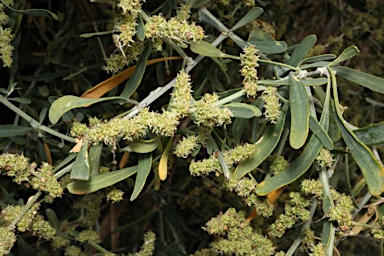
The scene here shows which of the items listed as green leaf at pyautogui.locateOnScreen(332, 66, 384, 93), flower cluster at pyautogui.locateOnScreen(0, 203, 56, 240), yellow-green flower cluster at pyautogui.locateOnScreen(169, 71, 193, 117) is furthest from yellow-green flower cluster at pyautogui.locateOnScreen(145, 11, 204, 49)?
flower cluster at pyautogui.locateOnScreen(0, 203, 56, 240)

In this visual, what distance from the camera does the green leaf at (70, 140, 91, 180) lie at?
2.79 ft

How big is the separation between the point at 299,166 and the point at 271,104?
13 centimetres

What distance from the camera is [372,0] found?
1.57m

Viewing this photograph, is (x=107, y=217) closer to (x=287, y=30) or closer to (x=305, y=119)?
(x=287, y=30)

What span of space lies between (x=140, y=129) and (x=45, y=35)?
3.00 feet

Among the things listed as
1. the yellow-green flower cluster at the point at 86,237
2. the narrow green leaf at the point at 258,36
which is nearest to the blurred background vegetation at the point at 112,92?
the yellow-green flower cluster at the point at 86,237

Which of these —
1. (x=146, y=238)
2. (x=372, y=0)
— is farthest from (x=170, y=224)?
(x=372, y=0)

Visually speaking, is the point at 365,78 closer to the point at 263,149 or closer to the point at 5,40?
the point at 263,149

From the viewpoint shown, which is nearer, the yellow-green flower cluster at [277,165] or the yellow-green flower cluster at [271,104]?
the yellow-green flower cluster at [271,104]

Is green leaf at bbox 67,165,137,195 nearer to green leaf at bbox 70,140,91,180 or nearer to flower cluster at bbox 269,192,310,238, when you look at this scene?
green leaf at bbox 70,140,91,180

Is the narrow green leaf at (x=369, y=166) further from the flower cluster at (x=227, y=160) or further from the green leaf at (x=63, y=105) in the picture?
the green leaf at (x=63, y=105)

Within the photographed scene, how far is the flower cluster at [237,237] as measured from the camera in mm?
1004

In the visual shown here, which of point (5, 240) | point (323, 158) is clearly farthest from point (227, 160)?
point (5, 240)

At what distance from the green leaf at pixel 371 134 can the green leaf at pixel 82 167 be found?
482 millimetres
